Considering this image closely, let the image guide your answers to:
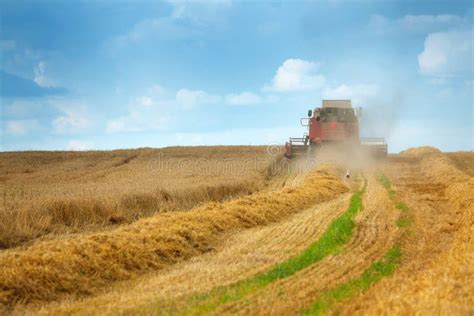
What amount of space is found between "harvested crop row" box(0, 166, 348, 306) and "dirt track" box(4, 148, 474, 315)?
376mm

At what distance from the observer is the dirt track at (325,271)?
7461mm

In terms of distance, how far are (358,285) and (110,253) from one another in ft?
15.5

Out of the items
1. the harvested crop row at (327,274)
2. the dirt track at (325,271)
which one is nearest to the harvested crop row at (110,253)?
the dirt track at (325,271)

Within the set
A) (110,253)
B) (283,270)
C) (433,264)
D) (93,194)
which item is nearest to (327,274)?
(283,270)

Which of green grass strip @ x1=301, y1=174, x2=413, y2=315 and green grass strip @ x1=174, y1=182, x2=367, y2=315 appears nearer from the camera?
green grass strip @ x1=301, y1=174, x2=413, y2=315

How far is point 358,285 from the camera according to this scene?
9.16m

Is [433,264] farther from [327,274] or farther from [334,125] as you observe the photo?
[334,125]

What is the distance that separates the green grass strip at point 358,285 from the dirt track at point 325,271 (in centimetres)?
12

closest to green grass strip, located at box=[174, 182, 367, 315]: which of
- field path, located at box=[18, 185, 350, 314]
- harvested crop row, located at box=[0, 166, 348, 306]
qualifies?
field path, located at box=[18, 185, 350, 314]

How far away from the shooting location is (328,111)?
39.8m

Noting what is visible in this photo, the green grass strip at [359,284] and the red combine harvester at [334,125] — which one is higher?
the red combine harvester at [334,125]

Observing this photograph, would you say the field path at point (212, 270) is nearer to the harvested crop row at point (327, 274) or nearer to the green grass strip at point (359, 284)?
the harvested crop row at point (327, 274)

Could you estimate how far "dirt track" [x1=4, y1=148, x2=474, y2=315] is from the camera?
746 centimetres

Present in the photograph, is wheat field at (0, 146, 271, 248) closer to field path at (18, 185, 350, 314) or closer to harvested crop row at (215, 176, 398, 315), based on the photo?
field path at (18, 185, 350, 314)
